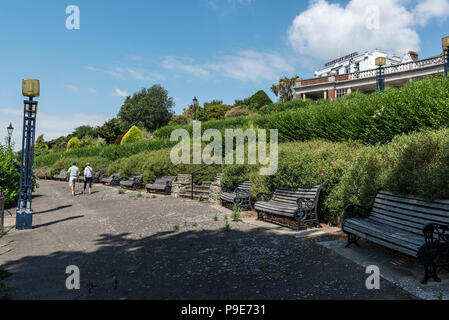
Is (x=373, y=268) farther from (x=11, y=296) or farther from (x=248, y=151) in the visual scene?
(x=248, y=151)

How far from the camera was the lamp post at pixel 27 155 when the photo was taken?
816 centimetres

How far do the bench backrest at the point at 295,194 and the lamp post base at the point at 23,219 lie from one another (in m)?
6.50

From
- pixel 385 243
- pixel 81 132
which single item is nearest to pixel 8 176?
pixel 385 243

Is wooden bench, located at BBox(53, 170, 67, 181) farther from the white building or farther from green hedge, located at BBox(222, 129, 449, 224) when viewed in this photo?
the white building

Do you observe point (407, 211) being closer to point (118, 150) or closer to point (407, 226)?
point (407, 226)

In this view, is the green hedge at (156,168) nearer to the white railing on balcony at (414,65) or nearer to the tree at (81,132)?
the white railing on balcony at (414,65)

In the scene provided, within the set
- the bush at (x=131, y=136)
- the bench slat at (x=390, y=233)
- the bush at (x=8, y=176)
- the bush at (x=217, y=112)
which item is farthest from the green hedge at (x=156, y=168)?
the bush at (x=217, y=112)

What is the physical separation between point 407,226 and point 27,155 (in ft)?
29.2

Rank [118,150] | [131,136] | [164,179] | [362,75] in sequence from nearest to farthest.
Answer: [164,179] < [118,150] < [131,136] < [362,75]

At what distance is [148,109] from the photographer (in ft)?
178

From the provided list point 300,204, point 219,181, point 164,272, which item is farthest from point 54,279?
point 219,181

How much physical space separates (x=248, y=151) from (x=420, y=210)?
805cm

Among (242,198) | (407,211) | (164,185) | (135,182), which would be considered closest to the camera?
(407,211)

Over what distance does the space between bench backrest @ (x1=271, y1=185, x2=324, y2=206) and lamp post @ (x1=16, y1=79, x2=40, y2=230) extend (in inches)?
258
